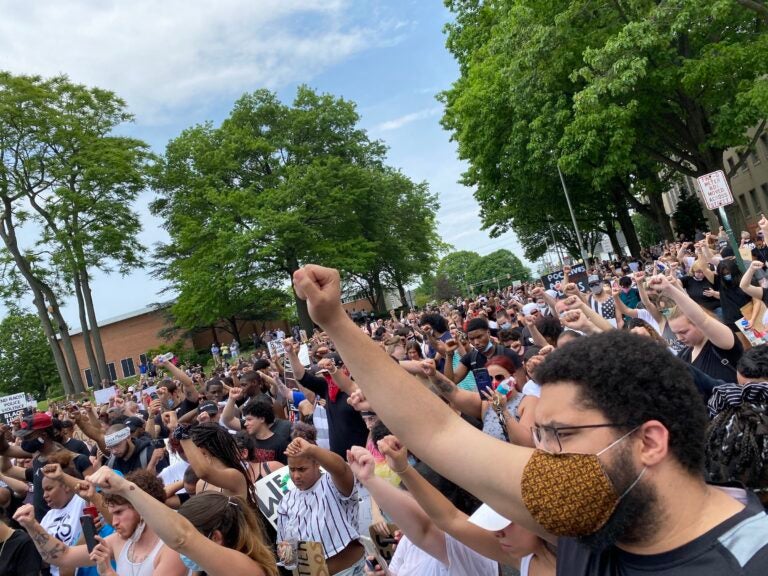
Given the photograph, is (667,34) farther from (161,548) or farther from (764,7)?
(161,548)

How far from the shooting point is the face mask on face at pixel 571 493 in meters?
1.35

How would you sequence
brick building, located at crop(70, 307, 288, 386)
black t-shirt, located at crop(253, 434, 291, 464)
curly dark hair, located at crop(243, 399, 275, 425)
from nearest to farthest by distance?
1. black t-shirt, located at crop(253, 434, 291, 464)
2. curly dark hair, located at crop(243, 399, 275, 425)
3. brick building, located at crop(70, 307, 288, 386)

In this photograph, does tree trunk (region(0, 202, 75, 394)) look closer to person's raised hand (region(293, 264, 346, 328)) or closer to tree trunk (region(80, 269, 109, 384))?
tree trunk (region(80, 269, 109, 384))

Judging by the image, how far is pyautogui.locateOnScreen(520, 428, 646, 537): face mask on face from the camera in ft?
4.42

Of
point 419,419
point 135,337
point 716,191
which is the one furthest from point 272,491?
point 135,337

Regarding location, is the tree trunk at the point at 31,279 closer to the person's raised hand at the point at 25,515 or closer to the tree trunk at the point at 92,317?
the tree trunk at the point at 92,317

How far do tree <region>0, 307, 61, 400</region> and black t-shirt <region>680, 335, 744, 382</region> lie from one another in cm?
7174

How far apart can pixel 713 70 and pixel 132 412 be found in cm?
1906

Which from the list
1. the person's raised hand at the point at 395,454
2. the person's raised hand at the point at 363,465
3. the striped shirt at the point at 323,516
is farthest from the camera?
the striped shirt at the point at 323,516

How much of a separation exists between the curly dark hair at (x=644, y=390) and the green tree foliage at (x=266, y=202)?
31121mm

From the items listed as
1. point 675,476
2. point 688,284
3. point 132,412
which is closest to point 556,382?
point 675,476

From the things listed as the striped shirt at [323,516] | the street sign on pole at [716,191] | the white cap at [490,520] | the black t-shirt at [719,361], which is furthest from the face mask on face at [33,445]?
the street sign on pole at [716,191]

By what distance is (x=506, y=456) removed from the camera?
1479 millimetres

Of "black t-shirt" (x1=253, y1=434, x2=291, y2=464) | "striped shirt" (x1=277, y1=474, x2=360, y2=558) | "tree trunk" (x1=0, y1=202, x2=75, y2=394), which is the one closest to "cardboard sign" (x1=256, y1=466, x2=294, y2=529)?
"striped shirt" (x1=277, y1=474, x2=360, y2=558)
